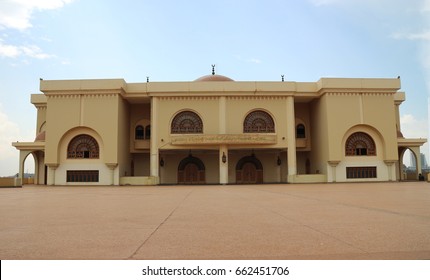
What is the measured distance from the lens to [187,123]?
28.9 metres

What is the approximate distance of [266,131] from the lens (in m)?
28.9

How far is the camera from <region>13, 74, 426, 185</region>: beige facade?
90.2 feet

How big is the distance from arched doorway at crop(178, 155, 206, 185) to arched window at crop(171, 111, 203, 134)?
3338 millimetres

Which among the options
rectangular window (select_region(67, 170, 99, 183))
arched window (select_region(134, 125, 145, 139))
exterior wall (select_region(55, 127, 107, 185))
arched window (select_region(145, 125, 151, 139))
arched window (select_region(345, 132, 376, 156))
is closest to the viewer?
exterior wall (select_region(55, 127, 107, 185))

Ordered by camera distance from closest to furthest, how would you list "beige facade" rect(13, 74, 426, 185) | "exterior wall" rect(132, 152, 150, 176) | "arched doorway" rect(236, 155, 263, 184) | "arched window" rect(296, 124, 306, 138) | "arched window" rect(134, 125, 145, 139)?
"beige facade" rect(13, 74, 426, 185) < "arched window" rect(134, 125, 145, 139) < "arched doorway" rect(236, 155, 263, 184) < "arched window" rect(296, 124, 306, 138) < "exterior wall" rect(132, 152, 150, 176)

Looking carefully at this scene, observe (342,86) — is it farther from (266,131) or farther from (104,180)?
(104,180)

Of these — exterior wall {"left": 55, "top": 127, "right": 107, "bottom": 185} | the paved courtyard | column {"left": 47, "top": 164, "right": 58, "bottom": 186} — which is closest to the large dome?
exterior wall {"left": 55, "top": 127, "right": 107, "bottom": 185}

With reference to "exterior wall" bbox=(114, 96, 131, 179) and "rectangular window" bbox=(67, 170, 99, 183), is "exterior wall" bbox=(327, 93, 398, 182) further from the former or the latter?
"rectangular window" bbox=(67, 170, 99, 183)

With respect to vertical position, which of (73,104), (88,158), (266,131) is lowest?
(88,158)

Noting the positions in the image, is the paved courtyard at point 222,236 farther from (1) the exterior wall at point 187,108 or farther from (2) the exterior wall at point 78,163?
(1) the exterior wall at point 187,108

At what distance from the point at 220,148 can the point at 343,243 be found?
2344 centimetres

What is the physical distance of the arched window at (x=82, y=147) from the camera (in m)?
28.2

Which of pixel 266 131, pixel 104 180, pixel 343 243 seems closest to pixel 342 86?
pixel 266 131

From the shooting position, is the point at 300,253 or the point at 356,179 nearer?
the point at 300,253
